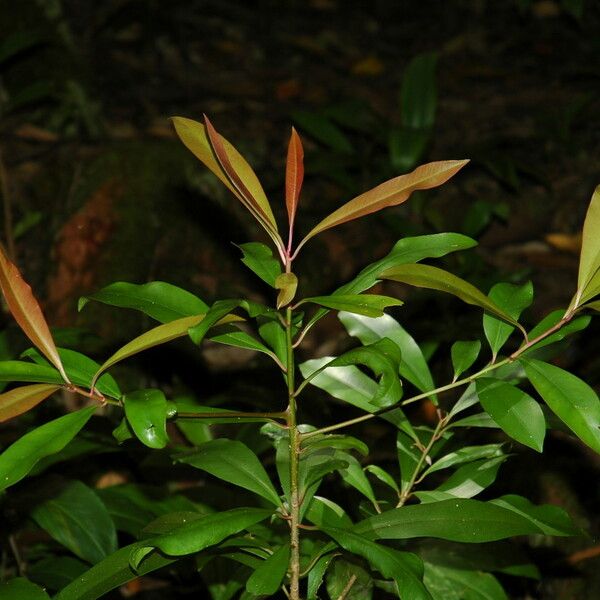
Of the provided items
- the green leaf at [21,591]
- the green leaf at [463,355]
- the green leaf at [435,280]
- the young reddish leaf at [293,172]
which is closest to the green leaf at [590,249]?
the green leaf at [435,280]

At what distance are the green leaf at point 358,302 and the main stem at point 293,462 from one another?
0.18 ft

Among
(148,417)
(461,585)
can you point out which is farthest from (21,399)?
(461,585)

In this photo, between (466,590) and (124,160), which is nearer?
(466,590)

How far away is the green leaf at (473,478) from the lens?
1295 mm

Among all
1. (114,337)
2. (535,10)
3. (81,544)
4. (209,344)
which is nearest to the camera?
(81,544)

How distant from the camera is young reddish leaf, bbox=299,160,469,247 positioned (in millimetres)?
1020

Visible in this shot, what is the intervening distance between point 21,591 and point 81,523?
1.29 ft

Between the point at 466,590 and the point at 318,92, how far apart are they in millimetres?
3476

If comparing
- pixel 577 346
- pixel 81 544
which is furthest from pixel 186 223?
pixel 81 544

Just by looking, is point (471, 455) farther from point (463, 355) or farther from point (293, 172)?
point (293, 172)

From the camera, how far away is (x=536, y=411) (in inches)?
44.0

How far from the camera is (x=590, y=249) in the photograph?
3.58ft

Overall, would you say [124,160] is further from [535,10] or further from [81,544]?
[535,10]

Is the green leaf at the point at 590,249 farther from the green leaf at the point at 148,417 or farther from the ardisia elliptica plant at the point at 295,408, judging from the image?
the green leaf at the point at 148,417
